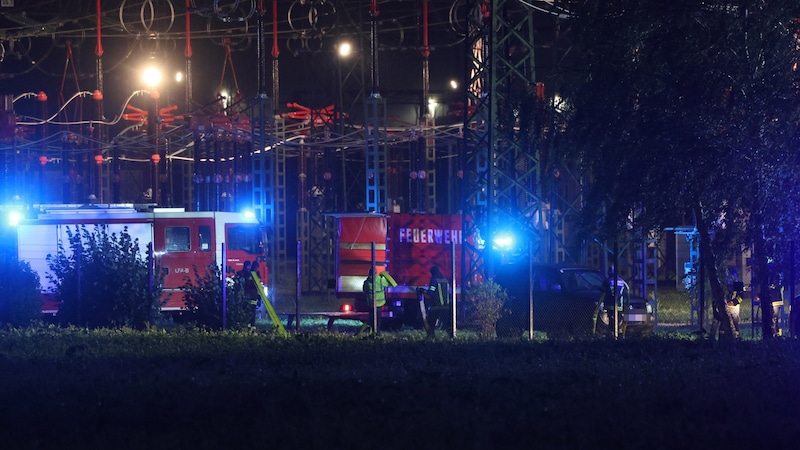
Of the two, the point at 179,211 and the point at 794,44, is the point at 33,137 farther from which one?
the point at 794,44

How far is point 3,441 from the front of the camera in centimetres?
1069

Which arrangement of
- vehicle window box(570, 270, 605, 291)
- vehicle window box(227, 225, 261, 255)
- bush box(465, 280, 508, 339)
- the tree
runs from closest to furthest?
the tree < bush box(465, 280, 508, 339) < vehicle window box(570, 270, 605, 291) < vehicle window box(227, 225, 261, 255)

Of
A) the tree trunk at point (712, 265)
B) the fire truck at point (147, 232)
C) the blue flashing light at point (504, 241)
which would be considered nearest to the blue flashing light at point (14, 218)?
the fire truck at point (147, 232)

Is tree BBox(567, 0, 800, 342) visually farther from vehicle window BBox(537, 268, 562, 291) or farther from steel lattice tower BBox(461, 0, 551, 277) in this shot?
steel lattice tower BBox(461, 0, 551, 277)

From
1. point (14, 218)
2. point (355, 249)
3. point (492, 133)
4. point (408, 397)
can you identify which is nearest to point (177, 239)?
point (14, 218)

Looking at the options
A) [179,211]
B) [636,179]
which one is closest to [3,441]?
[636,179]

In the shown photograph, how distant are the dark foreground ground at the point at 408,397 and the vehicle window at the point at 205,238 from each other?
41.1ft

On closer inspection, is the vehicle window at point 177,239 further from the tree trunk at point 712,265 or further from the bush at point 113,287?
the tree trunk at point 712,265

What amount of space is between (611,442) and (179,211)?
2159 centimetres

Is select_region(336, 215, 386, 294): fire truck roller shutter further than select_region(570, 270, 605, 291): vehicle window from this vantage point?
Yes

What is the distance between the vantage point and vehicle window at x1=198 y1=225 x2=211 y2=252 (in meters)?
30.0

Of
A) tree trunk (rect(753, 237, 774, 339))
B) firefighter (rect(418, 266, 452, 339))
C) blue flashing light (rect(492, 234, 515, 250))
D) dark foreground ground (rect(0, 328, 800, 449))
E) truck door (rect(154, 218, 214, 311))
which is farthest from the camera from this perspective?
truck door (rect(154, 218, 214, 311))

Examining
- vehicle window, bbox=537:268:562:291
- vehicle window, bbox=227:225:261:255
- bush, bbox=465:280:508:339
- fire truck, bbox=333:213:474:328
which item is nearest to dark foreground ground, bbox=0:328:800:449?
bush, bbox=465:280:508:339

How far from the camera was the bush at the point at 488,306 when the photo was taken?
22453 millimetres
